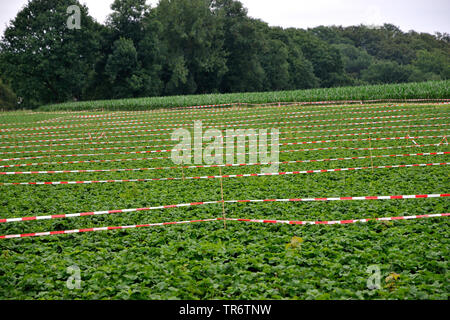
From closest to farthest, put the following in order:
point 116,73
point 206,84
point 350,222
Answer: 1. point 350,222
2. point 116,73
3. point 206,84

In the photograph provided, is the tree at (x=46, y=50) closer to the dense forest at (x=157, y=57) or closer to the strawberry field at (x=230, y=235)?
the dense forest at (x=157, y=57)

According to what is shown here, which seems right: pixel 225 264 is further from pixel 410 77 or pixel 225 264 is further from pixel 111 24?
pixel 410 77

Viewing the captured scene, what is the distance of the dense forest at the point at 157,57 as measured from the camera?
2288 inches

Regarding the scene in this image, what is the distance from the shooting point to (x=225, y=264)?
230 inches

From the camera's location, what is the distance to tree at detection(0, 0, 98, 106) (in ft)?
188

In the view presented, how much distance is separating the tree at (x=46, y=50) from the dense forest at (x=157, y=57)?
0.49 feet

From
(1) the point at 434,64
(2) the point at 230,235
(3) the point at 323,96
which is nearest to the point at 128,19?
(3) the point at 323,96

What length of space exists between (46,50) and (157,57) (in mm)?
17029

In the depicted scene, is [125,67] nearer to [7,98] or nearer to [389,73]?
[7,98]

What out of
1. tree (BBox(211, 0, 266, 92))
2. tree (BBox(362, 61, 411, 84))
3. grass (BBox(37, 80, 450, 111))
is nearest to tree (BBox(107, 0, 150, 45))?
tree (BBox(211, 0, 266, 92))

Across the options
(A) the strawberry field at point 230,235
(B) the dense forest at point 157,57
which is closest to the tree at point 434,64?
(B) the dense forest at point 157,57

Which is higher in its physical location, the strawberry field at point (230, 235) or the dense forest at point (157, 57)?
the dense forest at point (157, 57)
